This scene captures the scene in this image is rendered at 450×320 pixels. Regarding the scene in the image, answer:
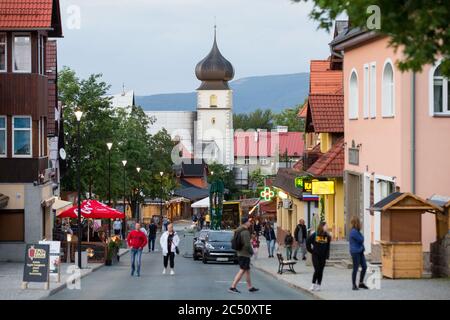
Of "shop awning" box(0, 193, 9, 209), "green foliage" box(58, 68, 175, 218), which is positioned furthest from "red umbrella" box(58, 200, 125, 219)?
"green foliage" box(58, 68, 175, 218)

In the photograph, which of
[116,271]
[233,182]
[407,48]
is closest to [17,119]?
[116,271]

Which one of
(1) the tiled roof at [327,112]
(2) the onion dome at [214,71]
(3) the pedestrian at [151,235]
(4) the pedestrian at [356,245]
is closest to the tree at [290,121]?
(2) the onion dome at [214,71]

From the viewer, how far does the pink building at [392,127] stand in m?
32.5

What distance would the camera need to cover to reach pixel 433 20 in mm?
14125

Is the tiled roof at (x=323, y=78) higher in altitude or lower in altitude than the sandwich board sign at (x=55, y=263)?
higher

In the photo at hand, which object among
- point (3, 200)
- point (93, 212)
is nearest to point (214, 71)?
point (93, 212)

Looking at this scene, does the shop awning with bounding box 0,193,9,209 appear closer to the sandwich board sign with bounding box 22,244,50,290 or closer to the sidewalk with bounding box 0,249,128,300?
the sidewalk with bounding box 0,249,128,300

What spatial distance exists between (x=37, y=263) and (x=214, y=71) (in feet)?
521

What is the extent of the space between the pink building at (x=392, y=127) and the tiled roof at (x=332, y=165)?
4.11m

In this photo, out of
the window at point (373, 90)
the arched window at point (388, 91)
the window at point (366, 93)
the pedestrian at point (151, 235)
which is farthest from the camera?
the pedestrian at point (151, 235)

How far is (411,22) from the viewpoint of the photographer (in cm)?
1462

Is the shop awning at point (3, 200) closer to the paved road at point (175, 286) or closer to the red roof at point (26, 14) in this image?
the paved road at point (175, 286)

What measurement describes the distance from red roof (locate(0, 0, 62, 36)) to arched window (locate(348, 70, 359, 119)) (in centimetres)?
1119

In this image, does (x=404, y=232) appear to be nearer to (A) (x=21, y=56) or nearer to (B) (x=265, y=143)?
(A) (x=21, y=56)
